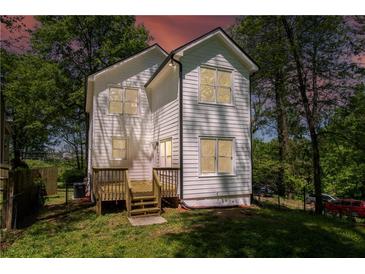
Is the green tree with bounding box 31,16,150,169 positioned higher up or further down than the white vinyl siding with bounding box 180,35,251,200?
higher up

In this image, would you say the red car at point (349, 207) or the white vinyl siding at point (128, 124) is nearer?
the white vinyl siding at point (128, 124)

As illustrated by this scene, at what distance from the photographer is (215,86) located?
1033 centimetres

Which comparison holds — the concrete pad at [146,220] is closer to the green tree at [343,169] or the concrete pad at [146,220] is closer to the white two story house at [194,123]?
the white two story house at [194,123]

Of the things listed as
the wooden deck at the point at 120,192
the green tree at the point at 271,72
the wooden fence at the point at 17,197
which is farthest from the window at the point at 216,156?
the green tree at the point at 271,72

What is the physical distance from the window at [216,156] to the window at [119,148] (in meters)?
4.50

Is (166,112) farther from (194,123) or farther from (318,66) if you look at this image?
(318,66)

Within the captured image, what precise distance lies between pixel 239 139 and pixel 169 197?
11.6ft

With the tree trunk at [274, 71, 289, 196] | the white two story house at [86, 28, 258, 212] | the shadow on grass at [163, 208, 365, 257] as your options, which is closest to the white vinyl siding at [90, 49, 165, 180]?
the white two story house at [86, 28, 258, 212]

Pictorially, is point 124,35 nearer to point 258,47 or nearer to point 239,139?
point 258,47

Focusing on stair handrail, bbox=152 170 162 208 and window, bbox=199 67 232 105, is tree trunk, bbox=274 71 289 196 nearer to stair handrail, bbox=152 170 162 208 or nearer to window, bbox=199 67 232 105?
window, bbox=199 67 232 105

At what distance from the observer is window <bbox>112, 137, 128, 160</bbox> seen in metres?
12.7

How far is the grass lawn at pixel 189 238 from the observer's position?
219 inches

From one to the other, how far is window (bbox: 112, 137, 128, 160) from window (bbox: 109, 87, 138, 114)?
1.35 metres

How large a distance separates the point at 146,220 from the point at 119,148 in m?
5.45
